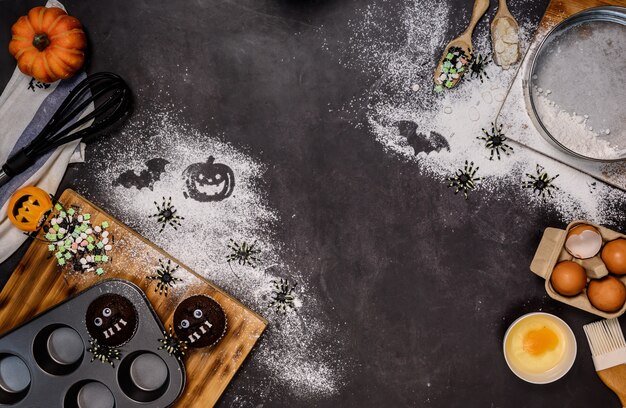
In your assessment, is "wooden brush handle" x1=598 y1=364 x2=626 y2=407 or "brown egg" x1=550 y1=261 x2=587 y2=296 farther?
"wooden brush handle" x1=598 y1=364 x2=626 y2=407

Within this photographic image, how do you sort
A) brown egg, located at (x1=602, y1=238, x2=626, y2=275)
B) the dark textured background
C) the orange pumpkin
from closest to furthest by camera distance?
brown egg, located at (x1=602, y1=238, x2=626, y2=275), the orange pumpkin, the dark textured background

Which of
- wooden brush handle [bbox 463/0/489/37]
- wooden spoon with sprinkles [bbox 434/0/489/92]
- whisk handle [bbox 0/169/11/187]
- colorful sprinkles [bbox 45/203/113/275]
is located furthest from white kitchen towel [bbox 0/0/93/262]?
wooden brush handle [bbox 463/0/489/37]

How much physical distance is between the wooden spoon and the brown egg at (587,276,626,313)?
912mm

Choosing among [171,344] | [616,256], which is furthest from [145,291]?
[616,256]

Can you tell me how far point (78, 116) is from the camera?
7.25 ft

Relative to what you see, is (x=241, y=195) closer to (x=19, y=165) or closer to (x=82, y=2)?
(x=19, y=165)

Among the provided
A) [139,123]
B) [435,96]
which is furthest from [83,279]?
[435,96]

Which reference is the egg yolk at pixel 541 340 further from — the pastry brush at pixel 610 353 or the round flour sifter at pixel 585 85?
the round flour sifter at pixel 585 85

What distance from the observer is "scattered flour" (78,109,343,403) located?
2.21 metres

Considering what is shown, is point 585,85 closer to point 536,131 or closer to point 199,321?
point 536,131

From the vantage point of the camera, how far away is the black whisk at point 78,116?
6.98 ft

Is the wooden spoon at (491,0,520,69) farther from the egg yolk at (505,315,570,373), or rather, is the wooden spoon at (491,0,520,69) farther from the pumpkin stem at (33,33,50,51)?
the pumpkin stem at (33,33,50,51)

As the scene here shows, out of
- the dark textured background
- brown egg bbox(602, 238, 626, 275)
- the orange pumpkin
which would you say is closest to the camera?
brown egg bbox(602, 238, 626, 275)

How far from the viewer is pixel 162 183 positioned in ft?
7.30
